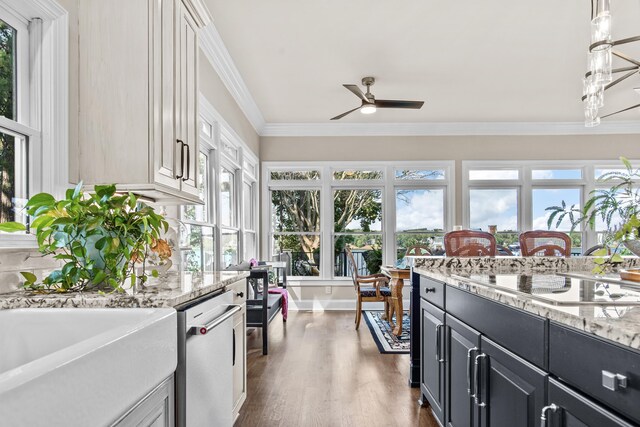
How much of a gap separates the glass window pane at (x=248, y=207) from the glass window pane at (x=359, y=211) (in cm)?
131

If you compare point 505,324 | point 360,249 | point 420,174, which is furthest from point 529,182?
point 505,324

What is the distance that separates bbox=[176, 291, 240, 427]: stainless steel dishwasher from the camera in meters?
1.34

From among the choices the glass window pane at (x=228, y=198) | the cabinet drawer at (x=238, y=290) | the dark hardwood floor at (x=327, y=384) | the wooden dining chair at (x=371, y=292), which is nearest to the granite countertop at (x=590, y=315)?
the cabinet drawer at (x=238, y=290)

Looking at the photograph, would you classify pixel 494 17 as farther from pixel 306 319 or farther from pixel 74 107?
pixel 306 319

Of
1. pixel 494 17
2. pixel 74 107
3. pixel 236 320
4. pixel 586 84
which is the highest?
pixel 494 17

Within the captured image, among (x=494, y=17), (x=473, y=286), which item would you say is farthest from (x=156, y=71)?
(x=494, y=17)

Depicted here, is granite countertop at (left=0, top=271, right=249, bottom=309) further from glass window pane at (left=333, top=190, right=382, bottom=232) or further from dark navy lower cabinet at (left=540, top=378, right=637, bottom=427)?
glass window pane at (left=333, top=190, right=382, bottom=232)

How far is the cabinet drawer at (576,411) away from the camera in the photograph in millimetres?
845

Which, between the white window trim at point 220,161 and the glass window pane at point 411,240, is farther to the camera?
the glass window pane at point 411,240

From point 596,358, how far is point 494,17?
304 cm

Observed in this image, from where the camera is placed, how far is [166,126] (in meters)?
1.96

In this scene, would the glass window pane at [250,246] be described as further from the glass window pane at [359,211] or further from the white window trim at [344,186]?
the glass window pane at [359,211]

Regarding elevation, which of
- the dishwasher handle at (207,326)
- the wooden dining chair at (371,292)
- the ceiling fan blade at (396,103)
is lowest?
the wooden dining chair at (371,292)

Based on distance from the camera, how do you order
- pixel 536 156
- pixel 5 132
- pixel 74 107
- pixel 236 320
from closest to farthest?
pixel 5 132 < pixel 74 107 < pixel 236 320 < pixel 536 156
